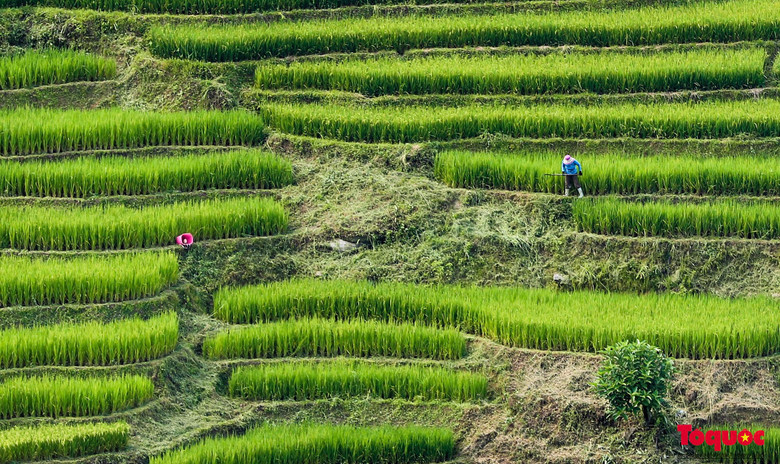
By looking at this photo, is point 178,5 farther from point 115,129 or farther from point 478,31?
point 478,31

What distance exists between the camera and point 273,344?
46.2 ft

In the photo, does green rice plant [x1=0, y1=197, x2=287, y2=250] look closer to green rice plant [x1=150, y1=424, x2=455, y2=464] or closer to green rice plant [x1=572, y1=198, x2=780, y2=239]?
green rice plant [x1=150, y1=424, x2=455, y2=464]

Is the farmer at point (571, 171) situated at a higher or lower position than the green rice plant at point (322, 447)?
higher

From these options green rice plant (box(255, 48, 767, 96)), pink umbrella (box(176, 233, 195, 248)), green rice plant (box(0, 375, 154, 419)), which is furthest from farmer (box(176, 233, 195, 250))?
green rice plant (box(255, 48, 767, 96))

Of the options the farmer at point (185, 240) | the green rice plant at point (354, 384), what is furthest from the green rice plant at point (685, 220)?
the farmer at point (185, 240)

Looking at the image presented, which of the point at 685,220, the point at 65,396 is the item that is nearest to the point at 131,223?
the point at 65,396

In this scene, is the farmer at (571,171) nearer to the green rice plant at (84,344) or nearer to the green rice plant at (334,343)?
the green rice plant at (334,343)

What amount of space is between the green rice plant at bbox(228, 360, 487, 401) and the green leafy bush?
124 centimetres

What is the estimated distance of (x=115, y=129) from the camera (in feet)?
53.3

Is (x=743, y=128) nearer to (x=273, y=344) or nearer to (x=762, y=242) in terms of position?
(x=762, y=242)

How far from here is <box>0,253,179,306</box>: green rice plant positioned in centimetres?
1402

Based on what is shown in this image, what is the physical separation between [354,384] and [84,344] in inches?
85.1

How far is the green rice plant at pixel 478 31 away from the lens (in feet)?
57.8

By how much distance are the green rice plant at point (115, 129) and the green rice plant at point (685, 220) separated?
362 cm
